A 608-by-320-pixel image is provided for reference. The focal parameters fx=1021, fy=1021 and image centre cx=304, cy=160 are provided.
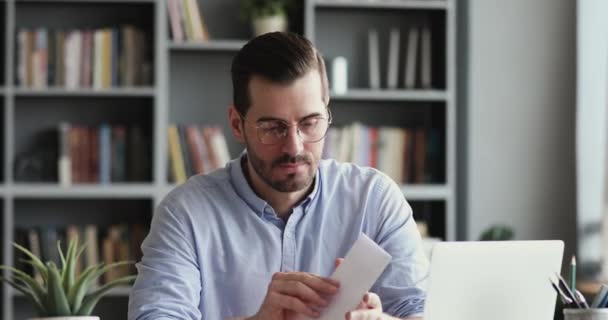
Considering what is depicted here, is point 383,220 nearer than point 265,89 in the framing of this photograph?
No

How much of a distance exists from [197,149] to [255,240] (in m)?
2.33

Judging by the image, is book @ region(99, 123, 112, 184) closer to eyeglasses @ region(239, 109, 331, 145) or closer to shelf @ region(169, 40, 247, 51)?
shelf @ region(169, 40, 247, 51)

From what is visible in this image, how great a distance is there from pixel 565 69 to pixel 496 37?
33 centimetres

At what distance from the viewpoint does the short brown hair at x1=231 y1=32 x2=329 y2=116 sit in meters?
1.97

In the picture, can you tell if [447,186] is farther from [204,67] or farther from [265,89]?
[265,89]

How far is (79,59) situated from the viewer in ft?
14.1

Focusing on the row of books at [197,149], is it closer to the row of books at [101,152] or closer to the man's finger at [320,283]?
the row of books at [101,152]

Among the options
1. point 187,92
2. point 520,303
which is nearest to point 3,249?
point 187,92

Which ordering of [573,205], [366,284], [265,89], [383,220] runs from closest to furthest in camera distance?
[366,284] → [265,89] → [383,220] → [573,205]

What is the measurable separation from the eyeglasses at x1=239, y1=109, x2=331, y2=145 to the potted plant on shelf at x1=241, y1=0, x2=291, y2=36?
7.74ft

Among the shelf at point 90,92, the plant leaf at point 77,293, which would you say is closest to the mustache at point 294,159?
Answer: the plant leaf at point 77,293

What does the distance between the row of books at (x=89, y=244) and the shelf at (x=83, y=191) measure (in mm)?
197

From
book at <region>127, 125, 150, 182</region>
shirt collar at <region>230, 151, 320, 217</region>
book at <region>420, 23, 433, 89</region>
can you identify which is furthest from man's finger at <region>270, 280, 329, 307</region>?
book at <region>420, 23, 433, 89</region>

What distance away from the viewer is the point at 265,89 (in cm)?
198
